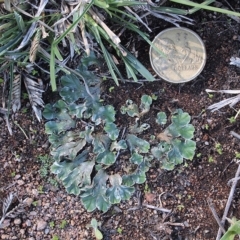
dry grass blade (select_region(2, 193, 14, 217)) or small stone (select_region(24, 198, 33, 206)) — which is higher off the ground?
dry grass blade (select_region(2, 193, 14, 217))

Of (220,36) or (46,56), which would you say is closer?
(46,56)

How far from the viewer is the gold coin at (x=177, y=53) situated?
1.85 metres

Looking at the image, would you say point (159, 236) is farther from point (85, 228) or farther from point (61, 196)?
point (61, 196)

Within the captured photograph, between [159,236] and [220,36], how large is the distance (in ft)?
2.55

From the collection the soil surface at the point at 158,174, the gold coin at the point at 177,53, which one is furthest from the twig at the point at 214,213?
the gold coin at the point at 177,53

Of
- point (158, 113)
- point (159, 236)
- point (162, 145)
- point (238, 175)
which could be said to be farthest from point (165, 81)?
point (159, 236)

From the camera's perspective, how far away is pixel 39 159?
186cm

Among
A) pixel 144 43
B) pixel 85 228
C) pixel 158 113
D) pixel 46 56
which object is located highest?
pixel 46 56

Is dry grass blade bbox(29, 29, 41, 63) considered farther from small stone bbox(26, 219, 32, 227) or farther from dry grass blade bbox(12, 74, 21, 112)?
small stone bbox(26, 219, 32, 227)

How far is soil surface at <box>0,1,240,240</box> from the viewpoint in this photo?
1845mm

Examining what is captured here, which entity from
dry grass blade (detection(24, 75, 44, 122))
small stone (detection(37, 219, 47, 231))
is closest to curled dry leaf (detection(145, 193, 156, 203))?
small stone (detection(37, 219, 47, 231))

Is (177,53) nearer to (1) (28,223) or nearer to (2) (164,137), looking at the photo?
(2) (164,137)

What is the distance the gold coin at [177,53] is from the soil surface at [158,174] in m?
0.03

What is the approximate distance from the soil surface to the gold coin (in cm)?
3
